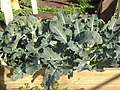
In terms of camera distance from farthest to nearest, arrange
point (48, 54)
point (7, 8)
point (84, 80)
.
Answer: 1. point (7, 8)
2. point (84, 80)
3. point (48, 54)

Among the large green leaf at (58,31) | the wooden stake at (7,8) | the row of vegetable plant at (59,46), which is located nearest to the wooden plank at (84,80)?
the row of vegetable plant at (59,46)

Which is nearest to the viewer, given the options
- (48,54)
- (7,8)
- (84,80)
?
(48,54)

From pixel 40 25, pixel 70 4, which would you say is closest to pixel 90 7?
pixel 70 4

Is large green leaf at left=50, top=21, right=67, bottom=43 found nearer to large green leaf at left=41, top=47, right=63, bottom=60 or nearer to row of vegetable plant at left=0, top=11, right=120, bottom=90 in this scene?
row of vegetable plant at left=0, top=11, right=120, bottom=90

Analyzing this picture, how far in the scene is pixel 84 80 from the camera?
3.46 metres

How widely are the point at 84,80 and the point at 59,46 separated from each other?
44cm

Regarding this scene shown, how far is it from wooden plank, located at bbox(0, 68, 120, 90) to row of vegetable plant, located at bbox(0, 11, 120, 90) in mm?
98

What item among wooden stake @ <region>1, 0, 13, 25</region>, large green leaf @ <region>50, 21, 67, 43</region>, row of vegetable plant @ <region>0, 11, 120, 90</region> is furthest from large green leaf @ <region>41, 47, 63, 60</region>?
wooden stake @ <region>1, 0, 13, 25</region>

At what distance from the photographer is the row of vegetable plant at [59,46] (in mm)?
3326

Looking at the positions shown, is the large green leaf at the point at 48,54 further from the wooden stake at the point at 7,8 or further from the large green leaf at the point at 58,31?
the wooden stake at the point at 7,8

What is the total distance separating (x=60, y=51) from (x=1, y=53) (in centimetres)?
74

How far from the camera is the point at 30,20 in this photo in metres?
3.73

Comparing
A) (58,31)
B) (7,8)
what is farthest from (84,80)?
(7,8)

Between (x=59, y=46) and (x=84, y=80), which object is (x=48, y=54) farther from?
(x=84, y=80)
